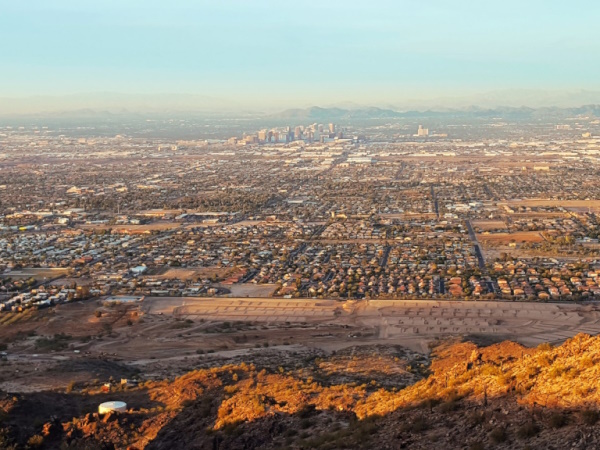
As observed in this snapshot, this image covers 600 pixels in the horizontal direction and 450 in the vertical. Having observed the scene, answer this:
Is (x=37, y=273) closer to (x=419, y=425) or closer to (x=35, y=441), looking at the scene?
(x=35, y=441)

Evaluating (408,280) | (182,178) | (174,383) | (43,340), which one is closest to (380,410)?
(174,383)

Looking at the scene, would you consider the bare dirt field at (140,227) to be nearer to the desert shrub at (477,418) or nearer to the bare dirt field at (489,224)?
the bare dirt field at (489,224)

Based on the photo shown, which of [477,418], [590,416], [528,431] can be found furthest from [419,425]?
[590,416]

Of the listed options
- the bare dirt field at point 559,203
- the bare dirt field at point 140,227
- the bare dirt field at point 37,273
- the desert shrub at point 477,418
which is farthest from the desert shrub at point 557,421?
the bare dirt field at point 559,203

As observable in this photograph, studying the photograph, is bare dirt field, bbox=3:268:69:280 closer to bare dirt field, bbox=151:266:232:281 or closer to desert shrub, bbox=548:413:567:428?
bare dirt field, bbox=151:266:232:281

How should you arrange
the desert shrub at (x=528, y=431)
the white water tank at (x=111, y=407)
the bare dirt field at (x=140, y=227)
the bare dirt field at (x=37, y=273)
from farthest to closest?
the bare dirt field at (x=140, y=227), the bare dirt field at (x=37, y=273), the white water tank at (x=111, y=407), the desert shrub at (x=528, y=431)

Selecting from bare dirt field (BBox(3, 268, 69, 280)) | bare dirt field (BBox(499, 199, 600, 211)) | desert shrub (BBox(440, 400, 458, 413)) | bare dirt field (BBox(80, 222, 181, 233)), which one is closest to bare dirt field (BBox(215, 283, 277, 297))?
bare dirt field (BBox(3, 268, 69, 280))

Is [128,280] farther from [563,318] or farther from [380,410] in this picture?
[380,410]
